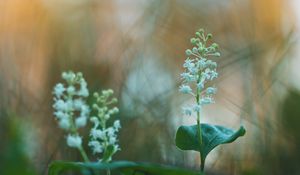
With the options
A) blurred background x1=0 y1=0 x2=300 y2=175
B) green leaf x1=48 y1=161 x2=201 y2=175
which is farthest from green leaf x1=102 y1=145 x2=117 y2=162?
blurred background x1=0 y1=0 x2=300 y2=175

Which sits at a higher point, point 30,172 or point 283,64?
point 283,64

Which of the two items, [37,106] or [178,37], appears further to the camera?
[178,37]

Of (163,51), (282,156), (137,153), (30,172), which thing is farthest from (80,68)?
(30,172)

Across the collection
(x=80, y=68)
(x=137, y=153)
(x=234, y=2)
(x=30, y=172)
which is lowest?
(x=30, y=172)

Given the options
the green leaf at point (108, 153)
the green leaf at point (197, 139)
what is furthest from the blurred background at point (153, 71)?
the green leaf at point (108, 153)

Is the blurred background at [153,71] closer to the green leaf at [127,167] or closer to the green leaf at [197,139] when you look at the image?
the green leaf at [197,139]

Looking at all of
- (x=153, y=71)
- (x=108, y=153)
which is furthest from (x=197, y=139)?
(x=153, y=71)

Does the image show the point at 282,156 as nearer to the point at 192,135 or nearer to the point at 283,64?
the point at 283,64

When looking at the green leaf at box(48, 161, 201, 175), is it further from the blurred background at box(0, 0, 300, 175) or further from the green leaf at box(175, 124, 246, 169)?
the blurred background at box(0, 0, 300, 175)
